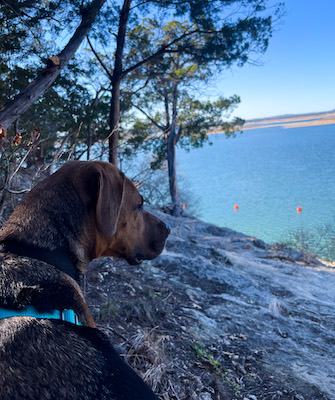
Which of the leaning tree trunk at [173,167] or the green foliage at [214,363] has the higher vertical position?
the leaning tree trunk at [173,167]

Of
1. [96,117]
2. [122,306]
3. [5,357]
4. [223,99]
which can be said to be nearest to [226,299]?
[122,306]

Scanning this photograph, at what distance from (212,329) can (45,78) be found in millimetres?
5190

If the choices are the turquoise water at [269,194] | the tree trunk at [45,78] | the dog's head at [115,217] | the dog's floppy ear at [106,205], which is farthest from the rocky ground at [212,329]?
the turquoise water at [269,194]

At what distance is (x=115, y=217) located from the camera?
207 centimetres

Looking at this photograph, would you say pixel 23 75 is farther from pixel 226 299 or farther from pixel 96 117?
pixel 226 299

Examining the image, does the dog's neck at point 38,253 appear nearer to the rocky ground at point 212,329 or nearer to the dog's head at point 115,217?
the dog's head at point 115,217

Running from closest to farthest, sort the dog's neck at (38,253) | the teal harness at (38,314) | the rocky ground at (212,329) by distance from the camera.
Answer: the teal harness at (38,314) < the dog's neck at (38,253) < the rocky ground at (212,329)

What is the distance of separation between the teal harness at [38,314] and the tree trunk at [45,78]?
4.07m


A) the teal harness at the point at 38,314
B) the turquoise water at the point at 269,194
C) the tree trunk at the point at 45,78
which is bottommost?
the turquoise water at the point at 269,194

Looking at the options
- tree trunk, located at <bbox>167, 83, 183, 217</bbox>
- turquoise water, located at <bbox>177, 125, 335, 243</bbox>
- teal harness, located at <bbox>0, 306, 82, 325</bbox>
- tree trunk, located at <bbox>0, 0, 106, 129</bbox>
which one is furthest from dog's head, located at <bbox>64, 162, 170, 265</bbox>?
tree trunk, located at <bbox>167, 83, 183, 217</bbox>

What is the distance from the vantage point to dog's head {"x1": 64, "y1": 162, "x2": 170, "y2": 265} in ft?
6.71

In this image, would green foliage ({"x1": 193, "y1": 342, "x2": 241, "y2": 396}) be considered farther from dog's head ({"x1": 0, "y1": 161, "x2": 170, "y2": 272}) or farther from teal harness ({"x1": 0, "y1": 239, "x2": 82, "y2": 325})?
teal harness ({"x1": 0, "y1": 239, "x2": 82, "y2": 325})

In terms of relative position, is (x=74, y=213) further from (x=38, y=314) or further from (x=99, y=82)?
(x=99, y=82)

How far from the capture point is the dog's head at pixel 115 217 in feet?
6.71
